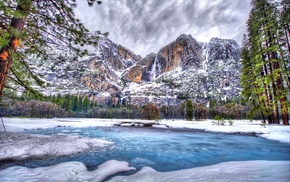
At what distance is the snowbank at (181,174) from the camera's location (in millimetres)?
2166

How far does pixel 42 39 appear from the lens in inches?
199

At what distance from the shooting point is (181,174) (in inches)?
100

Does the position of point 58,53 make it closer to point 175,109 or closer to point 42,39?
point 42,39

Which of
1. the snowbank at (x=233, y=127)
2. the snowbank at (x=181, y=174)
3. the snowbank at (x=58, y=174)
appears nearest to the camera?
the snowbank at (x=181, y=174)

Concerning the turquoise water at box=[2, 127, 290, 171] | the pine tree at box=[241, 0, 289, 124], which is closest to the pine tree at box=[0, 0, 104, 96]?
the turquoise water at box=[2, 127, 290, 171]

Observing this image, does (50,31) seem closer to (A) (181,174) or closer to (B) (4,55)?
(B) (4,55)

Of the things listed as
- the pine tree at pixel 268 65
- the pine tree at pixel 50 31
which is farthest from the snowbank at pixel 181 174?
the pine tree at pixel 268 65

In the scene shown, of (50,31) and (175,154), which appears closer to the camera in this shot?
(50,31)

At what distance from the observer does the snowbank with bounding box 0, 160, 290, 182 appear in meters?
2.17

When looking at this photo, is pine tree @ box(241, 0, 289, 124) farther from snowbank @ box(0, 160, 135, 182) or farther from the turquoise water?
snowbank @ box(0, 160, 135, 182)

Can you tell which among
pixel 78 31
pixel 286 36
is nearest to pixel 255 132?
pixel 286 36

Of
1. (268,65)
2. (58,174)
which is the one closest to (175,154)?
(58,174)

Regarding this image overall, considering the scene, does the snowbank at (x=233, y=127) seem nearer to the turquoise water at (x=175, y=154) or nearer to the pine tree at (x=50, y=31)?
the turquoise water at (x=175, y=154)

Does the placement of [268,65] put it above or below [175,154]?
above
